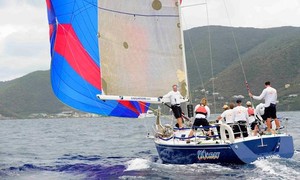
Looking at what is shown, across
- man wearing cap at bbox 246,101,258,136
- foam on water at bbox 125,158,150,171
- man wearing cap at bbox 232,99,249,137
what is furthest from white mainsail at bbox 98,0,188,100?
foam on water at bbox 125,158,150,171

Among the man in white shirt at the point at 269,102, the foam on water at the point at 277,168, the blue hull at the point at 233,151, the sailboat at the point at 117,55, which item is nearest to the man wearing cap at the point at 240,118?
the man in white shirt at the point at 269,102

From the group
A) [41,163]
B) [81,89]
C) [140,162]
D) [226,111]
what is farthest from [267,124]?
[41,163]

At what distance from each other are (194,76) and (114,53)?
550 ft

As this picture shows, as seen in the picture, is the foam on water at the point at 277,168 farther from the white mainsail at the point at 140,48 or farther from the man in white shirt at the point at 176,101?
the white mainsail at the point at 140,48

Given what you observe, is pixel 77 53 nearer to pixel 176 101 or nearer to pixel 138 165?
pixel 176 101

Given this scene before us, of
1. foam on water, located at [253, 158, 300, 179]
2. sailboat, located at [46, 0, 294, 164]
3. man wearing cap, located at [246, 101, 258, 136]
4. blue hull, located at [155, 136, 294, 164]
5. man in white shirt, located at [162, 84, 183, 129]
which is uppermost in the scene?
sailboat, located at [46, 0, 294, 164]

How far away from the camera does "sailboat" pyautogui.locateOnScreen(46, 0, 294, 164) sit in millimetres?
19703

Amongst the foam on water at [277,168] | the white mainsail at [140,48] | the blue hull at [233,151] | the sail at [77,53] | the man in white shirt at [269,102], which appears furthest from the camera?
the sail at [77,53]

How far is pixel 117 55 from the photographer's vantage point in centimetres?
1998

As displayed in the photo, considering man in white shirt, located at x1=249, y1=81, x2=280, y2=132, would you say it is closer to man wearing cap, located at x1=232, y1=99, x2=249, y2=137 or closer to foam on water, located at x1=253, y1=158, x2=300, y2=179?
man wearing cap, located at x1=232, y1=99, x2=249, y2=137

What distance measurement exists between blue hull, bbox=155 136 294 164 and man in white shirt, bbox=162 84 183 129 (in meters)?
1.24

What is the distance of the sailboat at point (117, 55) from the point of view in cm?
1970

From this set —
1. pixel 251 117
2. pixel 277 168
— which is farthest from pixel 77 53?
pixel 277 168

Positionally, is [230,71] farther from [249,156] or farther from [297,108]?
[249,156]
